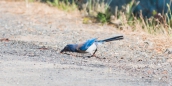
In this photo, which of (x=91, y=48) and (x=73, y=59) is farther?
(x=91, y=48)

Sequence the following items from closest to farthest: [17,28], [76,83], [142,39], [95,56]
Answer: [76,83], [95,56], [142,39], [17,28]

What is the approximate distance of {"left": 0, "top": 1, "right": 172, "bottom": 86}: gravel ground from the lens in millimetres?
7086

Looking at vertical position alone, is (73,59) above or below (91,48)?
below

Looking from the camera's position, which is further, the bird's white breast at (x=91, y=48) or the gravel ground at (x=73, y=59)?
the bird's white breast at (x=91, y=48)

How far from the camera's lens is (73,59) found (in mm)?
8641

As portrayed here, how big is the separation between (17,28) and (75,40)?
7.00 feet

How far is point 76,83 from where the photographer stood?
6.86 m

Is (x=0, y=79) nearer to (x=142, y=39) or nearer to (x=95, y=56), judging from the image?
(x=95, y=56)

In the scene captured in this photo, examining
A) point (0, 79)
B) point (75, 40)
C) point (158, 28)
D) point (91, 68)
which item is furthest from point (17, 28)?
point (0, 79)

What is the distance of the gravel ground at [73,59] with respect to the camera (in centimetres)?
709

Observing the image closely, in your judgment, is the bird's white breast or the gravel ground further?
the bird's white breast

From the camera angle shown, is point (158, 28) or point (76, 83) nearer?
point (76, 83)

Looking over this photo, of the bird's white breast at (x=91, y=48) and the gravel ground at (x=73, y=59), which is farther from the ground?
the bird's white breast at (x=91, y=48)

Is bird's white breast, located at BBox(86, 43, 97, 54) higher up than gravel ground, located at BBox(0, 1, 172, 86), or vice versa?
bird's white breast, located at BBox(86, 43, 97, 54)
